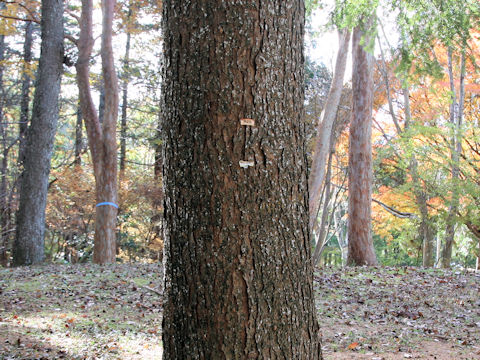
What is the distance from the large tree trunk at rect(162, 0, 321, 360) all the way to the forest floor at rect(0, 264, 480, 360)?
6.91ft

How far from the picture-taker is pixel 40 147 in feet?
32.7

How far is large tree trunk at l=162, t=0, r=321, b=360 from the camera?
208 cm

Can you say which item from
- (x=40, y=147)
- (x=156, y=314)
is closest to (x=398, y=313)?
(x=156, y=314)

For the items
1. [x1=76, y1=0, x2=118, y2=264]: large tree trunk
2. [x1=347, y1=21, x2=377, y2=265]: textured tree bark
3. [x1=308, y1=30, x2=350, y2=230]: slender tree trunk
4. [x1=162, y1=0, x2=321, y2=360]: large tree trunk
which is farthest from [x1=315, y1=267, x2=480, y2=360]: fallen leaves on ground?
[x1=76, y1=0, x2=118, y2=264]: large tree trunk

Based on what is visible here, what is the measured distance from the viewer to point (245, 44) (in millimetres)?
2164

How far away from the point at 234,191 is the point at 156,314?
384cm

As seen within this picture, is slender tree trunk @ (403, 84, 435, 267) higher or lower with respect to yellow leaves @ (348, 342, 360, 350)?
higher

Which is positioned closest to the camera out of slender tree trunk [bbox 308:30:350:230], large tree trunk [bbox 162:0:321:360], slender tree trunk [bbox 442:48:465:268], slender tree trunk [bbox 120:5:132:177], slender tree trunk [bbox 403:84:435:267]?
large tree trunk [bbox 162:0:321:360]

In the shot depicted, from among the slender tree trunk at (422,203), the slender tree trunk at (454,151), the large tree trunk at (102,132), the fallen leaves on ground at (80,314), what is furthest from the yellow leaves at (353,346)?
the slender tree trunk at (422,203)

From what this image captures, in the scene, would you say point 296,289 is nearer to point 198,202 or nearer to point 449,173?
point 198,202

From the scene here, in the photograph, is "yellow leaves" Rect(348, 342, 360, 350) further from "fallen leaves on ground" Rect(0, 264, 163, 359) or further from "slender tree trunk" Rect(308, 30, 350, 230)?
"slender tree trunk" Rect(308, 30, 350, 230)

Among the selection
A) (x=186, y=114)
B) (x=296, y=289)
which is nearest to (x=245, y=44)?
(x=186, y=114)

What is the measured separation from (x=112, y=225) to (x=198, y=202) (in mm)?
8357

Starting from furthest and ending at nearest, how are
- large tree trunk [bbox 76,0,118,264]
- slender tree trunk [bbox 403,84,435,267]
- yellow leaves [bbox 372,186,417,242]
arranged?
yellow leaves [bbox 372,186,417,242]
slender tree trunk [bbox 403,84,435,267]
large tree trunk [bbox 76,0,118,264]
